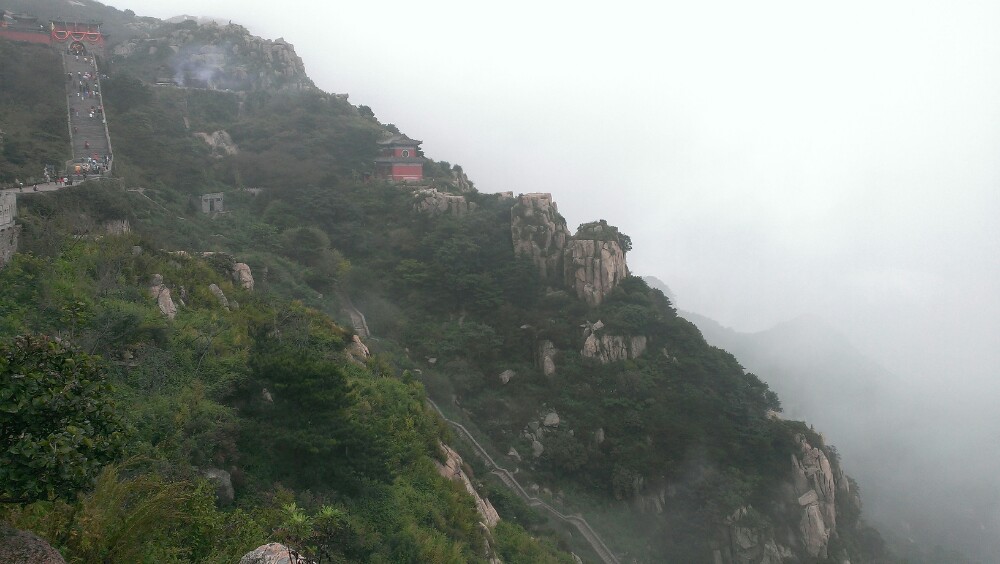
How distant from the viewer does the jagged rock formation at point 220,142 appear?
3668 centimetres

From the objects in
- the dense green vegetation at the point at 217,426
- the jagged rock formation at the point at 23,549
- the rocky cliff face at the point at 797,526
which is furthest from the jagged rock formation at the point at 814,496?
the jagged rock formation at the point at 23,549

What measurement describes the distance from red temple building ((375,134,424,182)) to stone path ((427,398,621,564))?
19428 millimetres

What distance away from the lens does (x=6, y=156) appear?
811 inches

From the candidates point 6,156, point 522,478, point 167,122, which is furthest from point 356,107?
point 522,478

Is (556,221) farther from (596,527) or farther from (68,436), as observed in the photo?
(68,436)

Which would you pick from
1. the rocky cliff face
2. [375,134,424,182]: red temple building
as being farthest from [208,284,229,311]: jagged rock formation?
[375,134,424,182]: red temple building

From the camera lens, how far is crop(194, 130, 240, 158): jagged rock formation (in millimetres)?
36678

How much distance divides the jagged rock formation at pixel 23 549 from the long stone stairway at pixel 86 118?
907 inches

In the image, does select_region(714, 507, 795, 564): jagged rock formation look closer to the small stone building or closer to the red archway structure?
the small stone building

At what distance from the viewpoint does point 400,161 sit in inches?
1435

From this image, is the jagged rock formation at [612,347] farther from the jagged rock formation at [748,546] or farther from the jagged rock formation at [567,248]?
the jagged rock formation at [748,546]

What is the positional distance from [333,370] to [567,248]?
17.6 metres

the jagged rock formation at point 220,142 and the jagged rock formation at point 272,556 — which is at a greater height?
the jagged rock formation at point 220,142

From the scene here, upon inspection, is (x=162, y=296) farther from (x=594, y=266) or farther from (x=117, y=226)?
(x=594, y=266)
